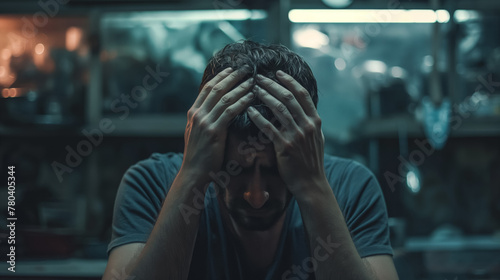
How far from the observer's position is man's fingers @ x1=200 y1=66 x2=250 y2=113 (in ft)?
3.88

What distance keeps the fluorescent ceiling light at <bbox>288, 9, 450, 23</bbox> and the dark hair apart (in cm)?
166

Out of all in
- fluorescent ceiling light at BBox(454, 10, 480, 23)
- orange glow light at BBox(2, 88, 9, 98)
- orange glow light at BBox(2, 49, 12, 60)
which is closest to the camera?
orange glow light at BBox(2, 88, 9, 98)

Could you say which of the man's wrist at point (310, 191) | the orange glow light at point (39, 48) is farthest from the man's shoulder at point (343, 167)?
the orange glow light at point (39, 48)

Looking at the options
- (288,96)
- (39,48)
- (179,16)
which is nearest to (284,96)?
(288,96)

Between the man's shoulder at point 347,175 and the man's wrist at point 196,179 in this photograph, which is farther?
the man's shoulder at point 347,175

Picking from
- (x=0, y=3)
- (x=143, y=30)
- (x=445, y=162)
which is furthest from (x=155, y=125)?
(x=445, y=162)

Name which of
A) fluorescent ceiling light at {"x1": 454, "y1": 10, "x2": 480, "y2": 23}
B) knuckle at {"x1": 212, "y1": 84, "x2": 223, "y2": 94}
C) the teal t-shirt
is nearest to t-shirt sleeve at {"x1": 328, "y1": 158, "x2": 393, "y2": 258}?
the teal t-shirt

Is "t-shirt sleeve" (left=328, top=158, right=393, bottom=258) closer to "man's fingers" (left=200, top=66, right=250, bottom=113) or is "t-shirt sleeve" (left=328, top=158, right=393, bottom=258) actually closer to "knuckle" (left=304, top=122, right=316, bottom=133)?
"knuckle" (left=304, top=122, right=316, bottom=133)

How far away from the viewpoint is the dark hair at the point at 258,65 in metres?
1.18

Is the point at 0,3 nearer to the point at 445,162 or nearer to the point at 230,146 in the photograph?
the point at 230,146

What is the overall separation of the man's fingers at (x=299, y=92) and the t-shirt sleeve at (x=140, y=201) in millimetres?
426

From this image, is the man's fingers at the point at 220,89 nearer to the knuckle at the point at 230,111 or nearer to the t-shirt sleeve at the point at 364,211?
the knuckle at the point at 230,111

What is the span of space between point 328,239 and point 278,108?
1.06 ft

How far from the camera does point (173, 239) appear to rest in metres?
1.14
